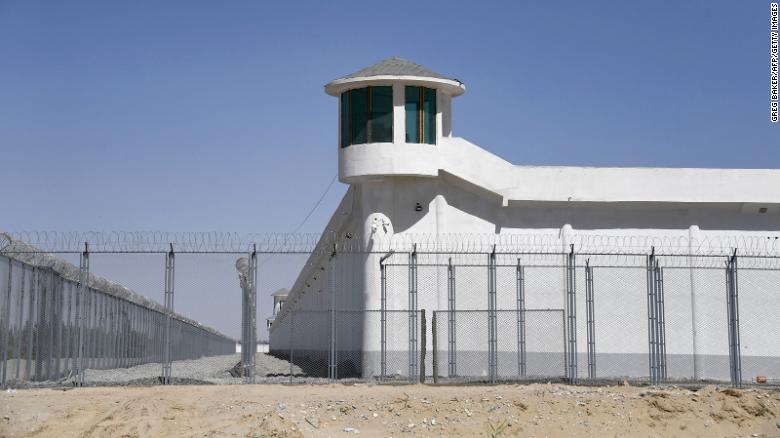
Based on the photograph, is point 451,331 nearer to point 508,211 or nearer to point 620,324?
point 508,211

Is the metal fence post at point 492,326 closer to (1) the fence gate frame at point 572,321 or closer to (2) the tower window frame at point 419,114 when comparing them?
(1) the fence gate frame at point 572,321

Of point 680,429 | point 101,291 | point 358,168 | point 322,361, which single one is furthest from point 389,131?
point 680,429

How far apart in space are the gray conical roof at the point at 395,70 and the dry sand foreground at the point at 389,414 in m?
11.0

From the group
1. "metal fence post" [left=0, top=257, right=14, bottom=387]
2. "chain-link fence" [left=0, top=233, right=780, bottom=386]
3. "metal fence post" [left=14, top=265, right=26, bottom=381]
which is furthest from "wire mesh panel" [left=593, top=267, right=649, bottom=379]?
"metal fence post" [left=0, top=257, right=14, bottom=387]

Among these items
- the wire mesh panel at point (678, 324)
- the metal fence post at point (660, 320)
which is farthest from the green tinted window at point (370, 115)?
the wire mesh panel at point (678, 324)

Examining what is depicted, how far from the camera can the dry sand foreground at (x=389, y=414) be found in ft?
55.9

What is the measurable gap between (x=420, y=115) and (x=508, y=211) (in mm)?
3633

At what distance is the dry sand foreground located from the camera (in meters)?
17.0

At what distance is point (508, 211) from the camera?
2973 cm

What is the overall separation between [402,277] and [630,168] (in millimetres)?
7078

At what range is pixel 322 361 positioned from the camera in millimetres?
27531

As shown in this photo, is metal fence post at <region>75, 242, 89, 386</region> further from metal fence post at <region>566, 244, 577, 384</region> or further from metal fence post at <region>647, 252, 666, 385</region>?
metal fence post at <region>647, 252, 666, 385</region>

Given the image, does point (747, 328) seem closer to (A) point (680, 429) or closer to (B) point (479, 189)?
(B) point (479, 189)

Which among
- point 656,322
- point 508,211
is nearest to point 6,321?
point 508,211
